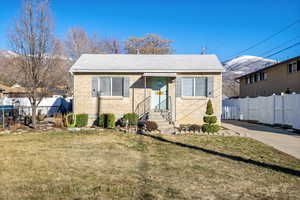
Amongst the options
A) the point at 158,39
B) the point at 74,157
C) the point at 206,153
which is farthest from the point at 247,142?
the point at 158,39

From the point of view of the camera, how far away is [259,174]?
4.86 meters

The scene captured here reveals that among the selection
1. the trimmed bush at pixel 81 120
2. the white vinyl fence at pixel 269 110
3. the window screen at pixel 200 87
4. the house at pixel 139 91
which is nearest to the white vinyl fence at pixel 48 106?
the house at pixel 139 91

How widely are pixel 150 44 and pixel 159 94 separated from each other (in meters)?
23.5

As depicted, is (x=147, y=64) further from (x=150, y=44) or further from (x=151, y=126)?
(x=150, y=44)

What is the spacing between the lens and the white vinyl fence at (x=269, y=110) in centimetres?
1209

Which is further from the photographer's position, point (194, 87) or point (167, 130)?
point (194, 87)

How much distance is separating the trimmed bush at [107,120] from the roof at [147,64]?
2.74 meters

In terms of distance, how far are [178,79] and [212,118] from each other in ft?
11.7

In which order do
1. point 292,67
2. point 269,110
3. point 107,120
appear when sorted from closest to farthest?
point 107,120
point 269,110
point 292,67


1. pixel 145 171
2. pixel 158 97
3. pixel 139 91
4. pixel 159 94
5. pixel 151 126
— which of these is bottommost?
pixel 145 171

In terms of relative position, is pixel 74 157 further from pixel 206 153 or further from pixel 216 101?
pixel 216 101

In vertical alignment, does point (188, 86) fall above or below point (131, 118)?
above

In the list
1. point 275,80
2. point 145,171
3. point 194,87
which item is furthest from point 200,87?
point 275,80

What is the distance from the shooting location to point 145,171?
503 centimetres
